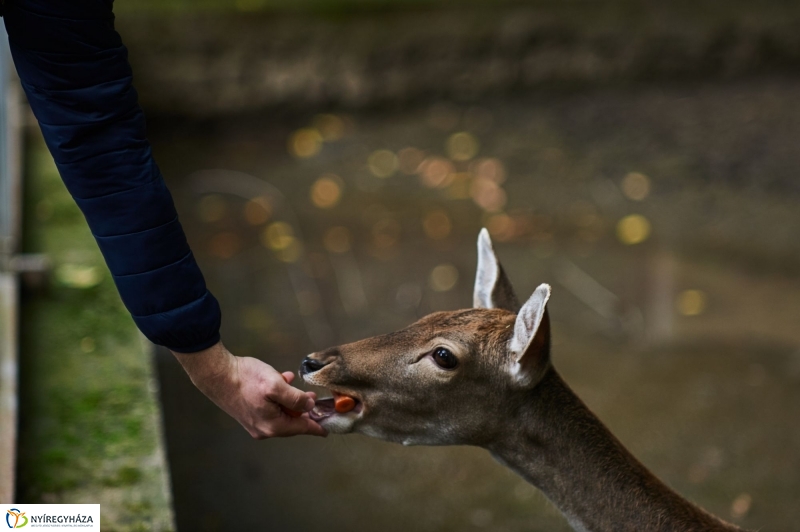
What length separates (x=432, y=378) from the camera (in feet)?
9.08


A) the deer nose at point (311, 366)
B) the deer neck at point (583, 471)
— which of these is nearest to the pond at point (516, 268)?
the deer neck at point (583, 471)

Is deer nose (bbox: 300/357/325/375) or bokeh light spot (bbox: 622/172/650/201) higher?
deer nose (bbox: 300/357/325/375)

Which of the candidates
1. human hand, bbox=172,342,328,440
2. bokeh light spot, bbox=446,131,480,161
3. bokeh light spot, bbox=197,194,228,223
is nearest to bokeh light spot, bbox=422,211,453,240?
bokeh light spot, bbox=446,131,480,161

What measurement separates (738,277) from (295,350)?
3101 mm

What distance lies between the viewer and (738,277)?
648 centimetres

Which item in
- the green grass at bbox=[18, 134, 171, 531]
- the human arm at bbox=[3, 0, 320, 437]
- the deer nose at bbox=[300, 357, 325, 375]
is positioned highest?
the human arm at bbox=[3, 0, 320, 437]

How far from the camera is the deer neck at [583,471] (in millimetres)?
2834

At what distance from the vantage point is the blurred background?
461 centimetres

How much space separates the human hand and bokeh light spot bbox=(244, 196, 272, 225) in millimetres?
4495

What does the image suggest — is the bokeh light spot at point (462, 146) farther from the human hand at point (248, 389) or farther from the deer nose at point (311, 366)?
the human hand at point (248, 389)

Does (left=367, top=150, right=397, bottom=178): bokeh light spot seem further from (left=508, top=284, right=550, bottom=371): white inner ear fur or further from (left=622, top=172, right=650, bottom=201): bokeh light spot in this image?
(left=508, top=284, right=550, bottom=371): white inner ear fur

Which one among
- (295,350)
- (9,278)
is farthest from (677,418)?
(9,278)

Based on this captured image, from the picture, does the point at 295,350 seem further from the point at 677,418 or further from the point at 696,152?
the point at 696,152

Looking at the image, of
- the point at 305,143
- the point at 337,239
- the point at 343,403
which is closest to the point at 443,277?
the point at 337,239
